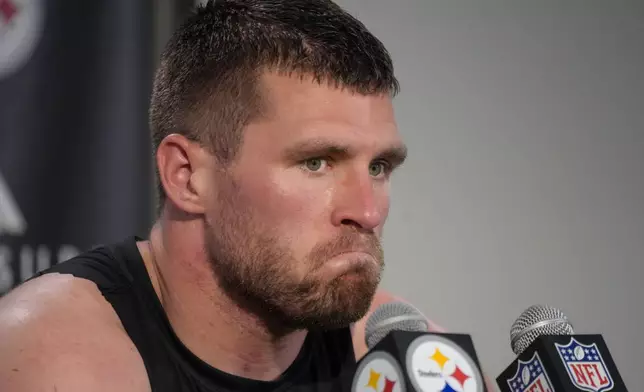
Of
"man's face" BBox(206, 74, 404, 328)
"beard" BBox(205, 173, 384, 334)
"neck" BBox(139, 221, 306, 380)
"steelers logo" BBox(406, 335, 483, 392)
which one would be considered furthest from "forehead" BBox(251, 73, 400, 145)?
"steelers logo" BBox(406, 335, 483, 392)

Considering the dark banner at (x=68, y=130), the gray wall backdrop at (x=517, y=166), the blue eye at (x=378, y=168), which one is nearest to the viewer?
the blue eye at (x=378, y=168)

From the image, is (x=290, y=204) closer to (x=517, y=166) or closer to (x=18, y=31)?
(x=18, y=31)

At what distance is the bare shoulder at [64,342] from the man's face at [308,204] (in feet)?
0.63

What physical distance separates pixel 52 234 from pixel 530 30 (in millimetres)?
1386

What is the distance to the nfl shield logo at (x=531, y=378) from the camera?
90cm

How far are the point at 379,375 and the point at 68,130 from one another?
1.17m

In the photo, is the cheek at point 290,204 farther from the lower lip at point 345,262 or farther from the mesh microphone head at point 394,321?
the mesh microphone head at point 394,321

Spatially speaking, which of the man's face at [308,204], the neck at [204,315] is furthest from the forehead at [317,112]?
the neck at [204,315]

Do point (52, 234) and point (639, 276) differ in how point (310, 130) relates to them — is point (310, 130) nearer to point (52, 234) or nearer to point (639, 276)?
point (52, 234)

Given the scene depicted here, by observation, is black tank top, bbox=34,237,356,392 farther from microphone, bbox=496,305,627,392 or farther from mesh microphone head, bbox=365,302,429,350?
microphone, bbox=496,305,627,392

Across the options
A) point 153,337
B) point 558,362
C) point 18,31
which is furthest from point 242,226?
point 18,31

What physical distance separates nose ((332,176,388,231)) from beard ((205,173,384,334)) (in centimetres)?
1

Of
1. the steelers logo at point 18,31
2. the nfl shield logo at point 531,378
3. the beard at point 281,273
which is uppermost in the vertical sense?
the steelers logo at point 18,31

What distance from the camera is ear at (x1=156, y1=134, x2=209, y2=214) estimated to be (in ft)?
3.87
